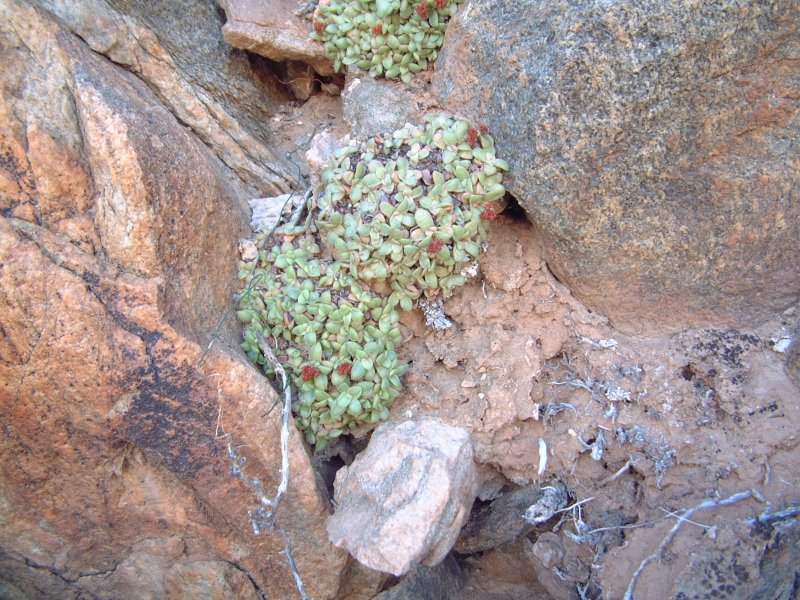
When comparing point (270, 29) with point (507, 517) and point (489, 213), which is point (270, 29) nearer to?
point (489, 213)

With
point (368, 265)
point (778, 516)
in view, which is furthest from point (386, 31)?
point (778, 516)

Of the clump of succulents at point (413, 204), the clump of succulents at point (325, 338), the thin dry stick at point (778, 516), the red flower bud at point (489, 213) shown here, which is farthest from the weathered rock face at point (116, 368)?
the thin dry stick at point (778, 516)

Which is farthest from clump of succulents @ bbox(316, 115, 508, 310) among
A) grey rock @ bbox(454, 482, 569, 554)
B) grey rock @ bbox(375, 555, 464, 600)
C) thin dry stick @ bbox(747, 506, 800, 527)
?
thin dry stick @ bbox(747, 506, 800, 527)

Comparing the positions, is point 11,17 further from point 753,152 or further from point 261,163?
point 753,152

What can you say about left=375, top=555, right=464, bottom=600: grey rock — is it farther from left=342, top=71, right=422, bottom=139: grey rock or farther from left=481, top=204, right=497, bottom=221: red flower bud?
left=342, top=71, right=422, bottom=139: grey rock

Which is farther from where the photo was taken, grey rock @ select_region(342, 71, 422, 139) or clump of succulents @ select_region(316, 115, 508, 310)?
grey rock @ select_region(342, 71, 422, 139)
